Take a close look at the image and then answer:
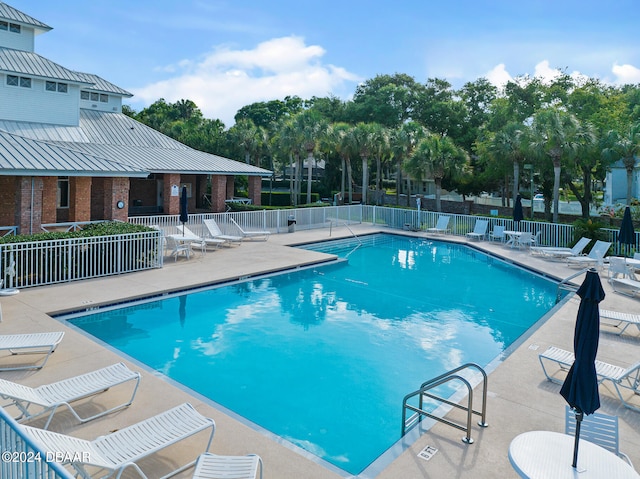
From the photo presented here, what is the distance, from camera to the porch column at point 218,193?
2772 centimetres

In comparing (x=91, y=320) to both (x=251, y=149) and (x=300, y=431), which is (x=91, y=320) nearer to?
(x=300, y=431)

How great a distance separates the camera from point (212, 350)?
30.6ft

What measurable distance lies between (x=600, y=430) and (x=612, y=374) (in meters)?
2.06

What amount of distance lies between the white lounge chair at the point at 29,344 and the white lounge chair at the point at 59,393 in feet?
4.29

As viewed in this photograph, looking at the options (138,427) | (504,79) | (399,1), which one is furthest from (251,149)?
(138,427)

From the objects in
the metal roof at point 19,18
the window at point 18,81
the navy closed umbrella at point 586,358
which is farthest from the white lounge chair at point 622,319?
the metal roof at point 19,18

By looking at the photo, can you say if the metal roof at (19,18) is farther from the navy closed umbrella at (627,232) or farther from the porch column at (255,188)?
the navy closed umbrella at (627,232)

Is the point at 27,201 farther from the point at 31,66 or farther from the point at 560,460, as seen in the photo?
the point at 560,460

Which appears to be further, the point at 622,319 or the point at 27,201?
the point at 27,201

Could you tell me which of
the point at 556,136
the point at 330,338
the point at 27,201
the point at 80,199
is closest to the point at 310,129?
the point at 556,136

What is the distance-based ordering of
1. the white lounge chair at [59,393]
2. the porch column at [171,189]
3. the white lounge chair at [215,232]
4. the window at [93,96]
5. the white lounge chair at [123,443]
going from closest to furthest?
the white lounge chair at [123,443] → the white lounge chair at [59,393] → the white lounge chair at [215,232] → the porch column at [171,189] → the window at [93,96]

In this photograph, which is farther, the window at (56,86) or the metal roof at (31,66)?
the window at (56,86)

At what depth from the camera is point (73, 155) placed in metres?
16.8

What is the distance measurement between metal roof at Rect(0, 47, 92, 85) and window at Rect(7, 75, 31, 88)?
44 centimetres
